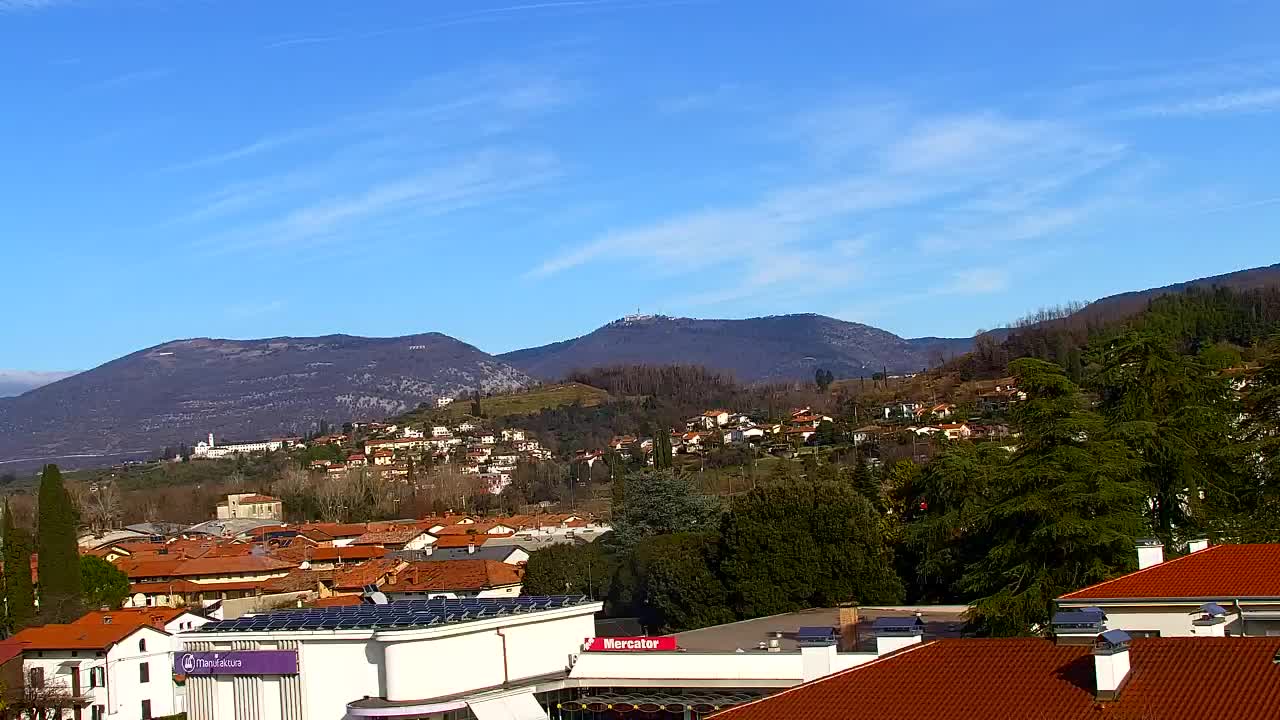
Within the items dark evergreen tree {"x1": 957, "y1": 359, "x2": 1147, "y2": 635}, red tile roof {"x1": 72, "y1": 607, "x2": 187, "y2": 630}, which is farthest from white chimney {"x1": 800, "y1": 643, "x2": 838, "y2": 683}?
red tile roof {"x1": 72, "y1": 607, "x2": 187, "y2": 630}

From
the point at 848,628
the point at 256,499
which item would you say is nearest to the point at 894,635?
the point at 848,628

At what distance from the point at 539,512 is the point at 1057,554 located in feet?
284

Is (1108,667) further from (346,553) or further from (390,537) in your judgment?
(390,537)

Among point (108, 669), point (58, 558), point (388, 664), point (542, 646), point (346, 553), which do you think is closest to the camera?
point (388, 664)

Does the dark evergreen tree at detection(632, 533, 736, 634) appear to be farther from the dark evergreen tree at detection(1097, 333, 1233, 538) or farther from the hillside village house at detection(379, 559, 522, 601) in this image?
the dark evergreen tree at detection(1097, 333, 1233, 538)

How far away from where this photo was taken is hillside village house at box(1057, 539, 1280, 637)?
2077cm

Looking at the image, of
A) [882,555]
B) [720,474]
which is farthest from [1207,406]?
[720,474]

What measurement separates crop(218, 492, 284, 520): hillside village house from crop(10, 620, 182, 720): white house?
88039 mm

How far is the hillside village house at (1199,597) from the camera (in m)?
20.8

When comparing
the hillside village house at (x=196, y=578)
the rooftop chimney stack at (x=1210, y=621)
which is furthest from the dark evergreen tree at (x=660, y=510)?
the rooftop chimney stack at (x=1210, y=621)

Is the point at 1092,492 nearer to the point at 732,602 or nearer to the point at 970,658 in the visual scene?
the point at 970,658

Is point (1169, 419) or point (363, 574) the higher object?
point (1169, 419)

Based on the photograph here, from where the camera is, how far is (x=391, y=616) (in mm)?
28141

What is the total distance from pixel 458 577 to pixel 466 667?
37.4 meters
